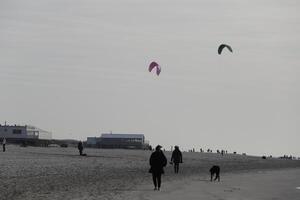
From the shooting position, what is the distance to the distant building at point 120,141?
12900 cm

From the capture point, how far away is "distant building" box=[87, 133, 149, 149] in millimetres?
129000

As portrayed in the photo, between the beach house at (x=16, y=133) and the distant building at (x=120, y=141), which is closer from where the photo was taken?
the beach house at (x=16, y=133)

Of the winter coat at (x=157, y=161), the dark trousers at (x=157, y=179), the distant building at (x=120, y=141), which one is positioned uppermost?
the distant building at (x=120, y=141)

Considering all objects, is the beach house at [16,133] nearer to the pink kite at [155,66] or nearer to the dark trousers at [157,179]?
the pink kite at [155,66]

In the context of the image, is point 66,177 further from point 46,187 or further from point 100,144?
point 100,144

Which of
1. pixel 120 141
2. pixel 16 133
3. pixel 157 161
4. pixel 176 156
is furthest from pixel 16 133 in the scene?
pixel 157 161

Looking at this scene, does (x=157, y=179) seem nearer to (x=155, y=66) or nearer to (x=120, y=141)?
(x=155, y=66)

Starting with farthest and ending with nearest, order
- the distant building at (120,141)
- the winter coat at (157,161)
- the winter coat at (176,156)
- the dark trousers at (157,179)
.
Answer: the distant building at (120,141), the winter coat at (176,156), the winter coat at (157,161), the dark trousers at (157,179)

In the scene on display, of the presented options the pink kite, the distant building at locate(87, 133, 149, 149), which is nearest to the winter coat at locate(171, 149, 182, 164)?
the pink kite

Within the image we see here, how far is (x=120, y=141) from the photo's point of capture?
449 ft

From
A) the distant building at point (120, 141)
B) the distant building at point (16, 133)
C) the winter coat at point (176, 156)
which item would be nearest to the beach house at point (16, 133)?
the distant building at point (16, 133)

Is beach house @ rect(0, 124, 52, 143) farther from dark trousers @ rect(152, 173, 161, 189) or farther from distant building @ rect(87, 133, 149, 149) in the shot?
dark trousers @ rect(152, 173, 161, 189)

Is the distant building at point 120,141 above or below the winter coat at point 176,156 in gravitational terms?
above

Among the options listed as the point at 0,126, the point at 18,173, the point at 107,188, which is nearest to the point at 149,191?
the point at 107,188
